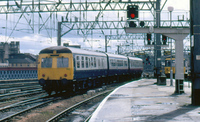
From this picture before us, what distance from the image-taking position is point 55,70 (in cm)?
1906

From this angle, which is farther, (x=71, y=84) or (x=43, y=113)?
(x=71, y=84)

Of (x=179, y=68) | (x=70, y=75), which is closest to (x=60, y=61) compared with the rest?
(x=70, y=75)

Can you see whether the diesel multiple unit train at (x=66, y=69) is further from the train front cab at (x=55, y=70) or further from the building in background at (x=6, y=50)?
the building in background at (x=6, y=50)

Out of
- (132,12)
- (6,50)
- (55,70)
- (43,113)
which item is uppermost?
(6,50)

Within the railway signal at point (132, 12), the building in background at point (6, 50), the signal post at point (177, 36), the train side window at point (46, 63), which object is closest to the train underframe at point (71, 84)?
the train side window at point (46, 63)

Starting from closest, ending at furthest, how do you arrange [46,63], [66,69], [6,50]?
[66,69], [46,63], [6,50]

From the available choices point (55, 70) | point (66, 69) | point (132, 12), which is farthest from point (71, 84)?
point (132, 12)

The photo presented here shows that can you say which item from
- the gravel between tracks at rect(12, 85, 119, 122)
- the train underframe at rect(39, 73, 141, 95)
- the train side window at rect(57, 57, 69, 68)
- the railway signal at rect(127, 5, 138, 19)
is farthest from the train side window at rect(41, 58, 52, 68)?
the railway signal at rect(127, 5, 138, 19)

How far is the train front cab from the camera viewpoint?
62.2 ft

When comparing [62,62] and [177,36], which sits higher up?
[177,36]

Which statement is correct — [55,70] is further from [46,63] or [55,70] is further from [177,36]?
[177,36]

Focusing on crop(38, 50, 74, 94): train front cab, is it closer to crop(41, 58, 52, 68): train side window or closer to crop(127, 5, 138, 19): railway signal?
crop(41, 58, 52, 68): train side window

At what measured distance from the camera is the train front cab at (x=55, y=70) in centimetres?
1895

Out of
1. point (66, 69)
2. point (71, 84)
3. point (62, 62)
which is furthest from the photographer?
point (71, 84)
